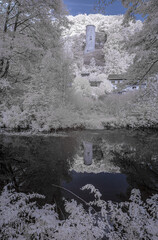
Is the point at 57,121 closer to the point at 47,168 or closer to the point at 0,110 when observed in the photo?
the point at 0,110

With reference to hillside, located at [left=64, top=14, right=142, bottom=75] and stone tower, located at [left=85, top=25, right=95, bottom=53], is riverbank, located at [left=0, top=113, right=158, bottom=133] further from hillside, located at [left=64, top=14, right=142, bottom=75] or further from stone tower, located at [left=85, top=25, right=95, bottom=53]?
stone tower, located at [left=85, top=25, right=95, bottom=53]

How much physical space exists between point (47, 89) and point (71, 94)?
5637mm

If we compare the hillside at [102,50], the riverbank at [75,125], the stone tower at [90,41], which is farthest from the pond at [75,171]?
the stone tower at [90,41]

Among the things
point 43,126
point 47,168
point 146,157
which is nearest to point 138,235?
point 47,168

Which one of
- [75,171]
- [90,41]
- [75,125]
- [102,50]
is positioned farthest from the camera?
[90,41]

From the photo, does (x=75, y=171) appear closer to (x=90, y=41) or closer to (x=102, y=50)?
(x=102, y=50)

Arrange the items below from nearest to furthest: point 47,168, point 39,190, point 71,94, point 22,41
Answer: point 39,190 → point 47,168 → point 22,41 → point 71,94

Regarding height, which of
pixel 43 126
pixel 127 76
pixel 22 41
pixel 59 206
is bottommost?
pixel 59 206

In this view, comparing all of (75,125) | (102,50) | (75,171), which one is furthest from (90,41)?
(75,171)

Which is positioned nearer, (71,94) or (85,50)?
(71,94)

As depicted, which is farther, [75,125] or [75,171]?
[75,125]

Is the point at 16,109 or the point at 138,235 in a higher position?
the point at 16,109

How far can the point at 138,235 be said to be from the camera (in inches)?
77.4

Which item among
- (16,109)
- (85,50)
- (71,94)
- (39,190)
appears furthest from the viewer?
(85,50)
